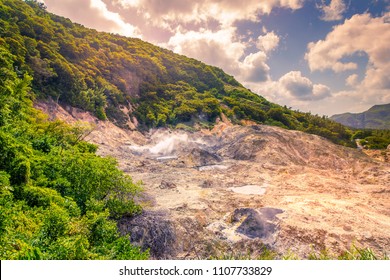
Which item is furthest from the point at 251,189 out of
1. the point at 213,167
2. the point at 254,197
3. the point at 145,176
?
the point at 145,176

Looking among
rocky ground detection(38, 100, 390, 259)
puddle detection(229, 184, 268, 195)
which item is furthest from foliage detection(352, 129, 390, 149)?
puddle detection(229, 184, 268, 195)

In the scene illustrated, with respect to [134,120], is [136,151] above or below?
below

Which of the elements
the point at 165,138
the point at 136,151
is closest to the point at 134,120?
the point at 165,138

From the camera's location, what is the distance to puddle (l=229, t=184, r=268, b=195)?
3053 centimetres

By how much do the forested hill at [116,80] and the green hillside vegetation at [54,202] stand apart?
29.1 m

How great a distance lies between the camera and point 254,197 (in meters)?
27.6

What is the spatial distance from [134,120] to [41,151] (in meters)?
47.8

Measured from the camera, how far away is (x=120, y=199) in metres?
20.3

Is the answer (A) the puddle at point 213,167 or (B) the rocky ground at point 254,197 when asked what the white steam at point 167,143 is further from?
(A) the puddle at point 213,167

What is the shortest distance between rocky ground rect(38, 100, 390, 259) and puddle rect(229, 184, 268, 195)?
4.5 inches

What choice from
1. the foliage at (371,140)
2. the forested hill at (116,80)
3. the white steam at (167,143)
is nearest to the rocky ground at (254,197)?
the white steam at (167,143)

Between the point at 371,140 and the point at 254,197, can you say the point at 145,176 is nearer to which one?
the point at 254,197

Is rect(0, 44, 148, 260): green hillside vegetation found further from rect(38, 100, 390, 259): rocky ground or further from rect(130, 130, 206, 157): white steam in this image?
rect(130, 130, 206, 157): white steam
